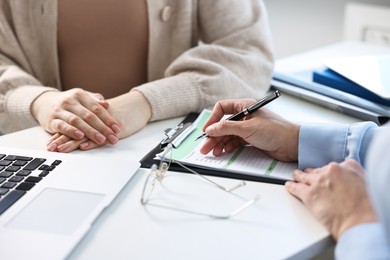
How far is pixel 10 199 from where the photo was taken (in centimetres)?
72

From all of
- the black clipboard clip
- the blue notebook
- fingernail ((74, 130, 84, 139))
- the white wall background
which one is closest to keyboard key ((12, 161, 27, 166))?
fingernail ((74, 130, 84, 139))

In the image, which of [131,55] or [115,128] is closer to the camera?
[115,128]

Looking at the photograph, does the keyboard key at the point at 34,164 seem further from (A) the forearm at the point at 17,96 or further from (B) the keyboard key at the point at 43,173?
(A) the forearm at the point at 17,96

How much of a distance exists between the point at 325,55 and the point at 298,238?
3.04 ft

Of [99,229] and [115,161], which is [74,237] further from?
[115,161]

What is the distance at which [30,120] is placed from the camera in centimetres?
107

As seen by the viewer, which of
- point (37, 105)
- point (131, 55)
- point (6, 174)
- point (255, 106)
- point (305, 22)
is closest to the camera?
point (6, 174)

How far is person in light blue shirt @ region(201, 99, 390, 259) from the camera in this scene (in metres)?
0.53

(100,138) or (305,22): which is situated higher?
(100,138)

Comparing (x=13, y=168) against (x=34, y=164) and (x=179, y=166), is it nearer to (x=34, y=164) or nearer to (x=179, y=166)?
(x=34, y=164)

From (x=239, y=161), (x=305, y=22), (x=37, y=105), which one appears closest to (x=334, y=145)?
(x=239, y=161)

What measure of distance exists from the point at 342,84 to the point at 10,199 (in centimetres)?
74

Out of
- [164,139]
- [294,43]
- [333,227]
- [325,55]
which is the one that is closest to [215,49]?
[164,139]

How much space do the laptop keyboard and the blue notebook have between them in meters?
0.64
